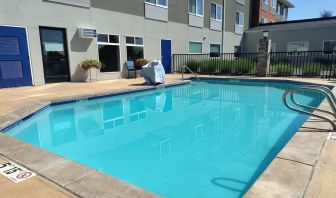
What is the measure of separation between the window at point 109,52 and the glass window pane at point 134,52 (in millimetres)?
743

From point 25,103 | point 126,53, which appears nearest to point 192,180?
point 25,103

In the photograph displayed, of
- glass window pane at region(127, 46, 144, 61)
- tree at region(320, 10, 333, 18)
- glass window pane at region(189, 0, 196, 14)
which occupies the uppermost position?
tree at region(320, 10, 333, 18)

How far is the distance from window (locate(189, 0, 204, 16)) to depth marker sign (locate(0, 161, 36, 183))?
15.4 metres

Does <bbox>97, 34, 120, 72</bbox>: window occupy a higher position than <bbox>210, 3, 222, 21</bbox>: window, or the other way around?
<bbox>210, 3, 222, 21</bbox>: window

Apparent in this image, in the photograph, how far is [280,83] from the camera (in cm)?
1058

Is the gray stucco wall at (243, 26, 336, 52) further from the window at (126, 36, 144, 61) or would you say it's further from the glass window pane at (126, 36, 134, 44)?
the glass window pane at (126, 36, 134, 44)

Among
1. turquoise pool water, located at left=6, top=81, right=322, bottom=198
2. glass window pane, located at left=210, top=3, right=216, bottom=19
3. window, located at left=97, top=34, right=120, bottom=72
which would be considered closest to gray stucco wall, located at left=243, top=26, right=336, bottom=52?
glass window pane, located at left=210, top=3, right=216, bottom=19

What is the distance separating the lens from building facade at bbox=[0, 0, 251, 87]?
8.27 metres

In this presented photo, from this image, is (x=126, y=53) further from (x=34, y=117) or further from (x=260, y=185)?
(x=260, y=185)

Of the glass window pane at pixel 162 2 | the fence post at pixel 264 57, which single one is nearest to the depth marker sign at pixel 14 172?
the fence post at pixel 264 57

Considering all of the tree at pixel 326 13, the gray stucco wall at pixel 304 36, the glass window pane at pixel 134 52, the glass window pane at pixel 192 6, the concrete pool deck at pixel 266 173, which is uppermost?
the tree at pixel 326 13

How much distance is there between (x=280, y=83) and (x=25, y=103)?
385 inches

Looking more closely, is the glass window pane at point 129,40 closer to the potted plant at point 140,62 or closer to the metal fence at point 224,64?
the potted plant at point 140,62

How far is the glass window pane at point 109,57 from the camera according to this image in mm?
11070
